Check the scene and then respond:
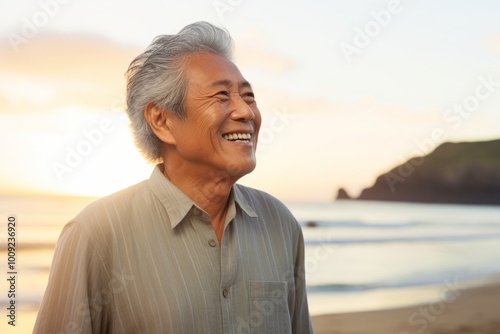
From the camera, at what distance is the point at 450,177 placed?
3816cm

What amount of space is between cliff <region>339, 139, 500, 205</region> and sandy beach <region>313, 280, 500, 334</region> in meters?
22.3

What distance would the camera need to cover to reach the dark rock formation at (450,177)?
3344 cm

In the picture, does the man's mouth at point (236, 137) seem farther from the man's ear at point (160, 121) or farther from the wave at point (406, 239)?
the wave at point (406, 239)

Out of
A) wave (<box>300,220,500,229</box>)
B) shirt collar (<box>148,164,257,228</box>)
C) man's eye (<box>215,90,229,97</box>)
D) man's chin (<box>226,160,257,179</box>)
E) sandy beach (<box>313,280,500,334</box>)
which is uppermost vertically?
man's eye (<box>215,90,229,97</box>)

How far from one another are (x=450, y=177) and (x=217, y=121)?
3769cm

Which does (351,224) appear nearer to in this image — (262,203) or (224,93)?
(262,203)

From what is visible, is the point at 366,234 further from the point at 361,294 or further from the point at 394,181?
the point at 394,181

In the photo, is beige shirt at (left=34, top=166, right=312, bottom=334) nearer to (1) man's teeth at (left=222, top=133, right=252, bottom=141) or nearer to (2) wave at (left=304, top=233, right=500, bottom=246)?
(1) man's teeth at (left=222, top=133, right=252, bottom=141)

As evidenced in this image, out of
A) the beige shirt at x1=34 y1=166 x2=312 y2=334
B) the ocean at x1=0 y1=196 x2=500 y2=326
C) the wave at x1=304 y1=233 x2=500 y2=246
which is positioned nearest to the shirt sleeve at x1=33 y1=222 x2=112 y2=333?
the beige shirt at x1=34 y1=166 x2=312 y2=334

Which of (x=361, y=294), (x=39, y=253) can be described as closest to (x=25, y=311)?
(x=39, y=253)

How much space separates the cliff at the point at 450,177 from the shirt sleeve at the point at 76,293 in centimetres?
2984

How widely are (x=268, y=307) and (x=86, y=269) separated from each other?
0.51 m

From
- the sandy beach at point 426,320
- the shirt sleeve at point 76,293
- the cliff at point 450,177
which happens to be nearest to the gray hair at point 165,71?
the shirt sleeve at point 76,293

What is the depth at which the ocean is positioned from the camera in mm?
9742
